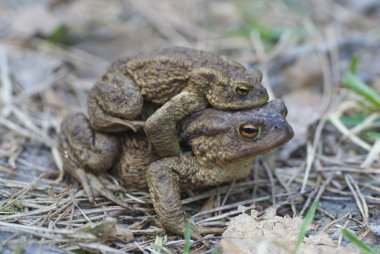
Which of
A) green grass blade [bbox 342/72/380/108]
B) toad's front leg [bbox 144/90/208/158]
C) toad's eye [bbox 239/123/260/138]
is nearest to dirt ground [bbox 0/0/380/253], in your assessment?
green grass blade [bbox 342/72/380/108]

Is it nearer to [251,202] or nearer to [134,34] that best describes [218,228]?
[251,202]

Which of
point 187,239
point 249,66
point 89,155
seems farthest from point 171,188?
point 249,66

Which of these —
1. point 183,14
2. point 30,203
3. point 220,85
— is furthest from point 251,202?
point 183,14

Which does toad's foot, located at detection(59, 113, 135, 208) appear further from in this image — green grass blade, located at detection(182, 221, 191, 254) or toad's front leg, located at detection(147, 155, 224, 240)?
green grass blade, located at detection(182, 221, 191, 254)

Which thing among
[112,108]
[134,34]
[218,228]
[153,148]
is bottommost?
[218,228]

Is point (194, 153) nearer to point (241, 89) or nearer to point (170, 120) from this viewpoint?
point (170, 120)

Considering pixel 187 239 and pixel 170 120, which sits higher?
pixel 170 120

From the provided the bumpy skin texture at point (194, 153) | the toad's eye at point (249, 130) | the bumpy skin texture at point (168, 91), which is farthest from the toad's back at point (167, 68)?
the toad's eye at point (249, 130)
